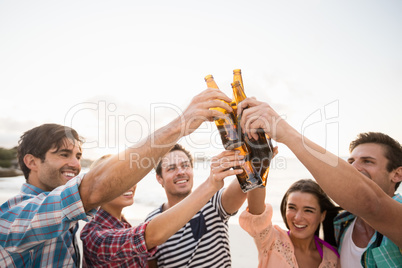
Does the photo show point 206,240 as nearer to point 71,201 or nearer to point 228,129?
point 228,129

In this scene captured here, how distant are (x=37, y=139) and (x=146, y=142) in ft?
4.67

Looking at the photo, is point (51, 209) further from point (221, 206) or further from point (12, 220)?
point (221, 206)

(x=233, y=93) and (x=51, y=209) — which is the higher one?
(x=233, y=93)

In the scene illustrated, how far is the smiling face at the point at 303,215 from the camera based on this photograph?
8.85 ft

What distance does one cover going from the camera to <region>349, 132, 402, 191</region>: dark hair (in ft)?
7.96

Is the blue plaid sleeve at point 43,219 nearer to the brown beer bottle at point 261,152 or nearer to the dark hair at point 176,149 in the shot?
the brown beer bottle at point 261,152

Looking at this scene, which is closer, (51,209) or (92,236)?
(51,209)

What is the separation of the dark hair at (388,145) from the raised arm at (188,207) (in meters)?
1.48

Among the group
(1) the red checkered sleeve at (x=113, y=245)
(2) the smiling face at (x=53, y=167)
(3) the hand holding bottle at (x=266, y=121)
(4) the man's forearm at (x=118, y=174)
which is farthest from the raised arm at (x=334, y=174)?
(2) the smiling face at (x=53, y=167)

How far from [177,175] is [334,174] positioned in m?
1.86

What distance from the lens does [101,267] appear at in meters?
2.11

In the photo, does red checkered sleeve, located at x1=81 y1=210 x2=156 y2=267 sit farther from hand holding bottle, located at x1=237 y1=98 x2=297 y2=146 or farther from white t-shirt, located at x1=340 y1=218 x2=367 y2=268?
white t-shirt, located at x1=340 y1=218 x2=367 y2=268

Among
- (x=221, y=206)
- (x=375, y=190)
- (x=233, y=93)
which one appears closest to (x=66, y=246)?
(x=221, y=206)

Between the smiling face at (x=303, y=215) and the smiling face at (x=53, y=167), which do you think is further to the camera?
the smiling face at (x=303, y=215)
